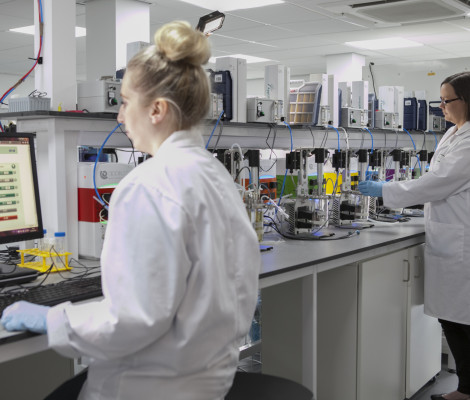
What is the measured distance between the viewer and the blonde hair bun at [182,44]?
112 centimetres

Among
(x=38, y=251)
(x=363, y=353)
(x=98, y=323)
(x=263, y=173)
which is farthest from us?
(x=263, y=173)

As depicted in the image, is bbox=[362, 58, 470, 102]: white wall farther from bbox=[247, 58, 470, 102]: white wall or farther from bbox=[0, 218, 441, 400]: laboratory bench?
bbox=[0, 218, 441, 400]: laboratory bench

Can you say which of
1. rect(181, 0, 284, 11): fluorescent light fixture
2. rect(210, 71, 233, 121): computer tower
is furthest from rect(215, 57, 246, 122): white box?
rect(181, 0, 284, 11): fluorescent light fixture

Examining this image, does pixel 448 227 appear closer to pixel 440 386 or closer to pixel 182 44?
pixel 440 386

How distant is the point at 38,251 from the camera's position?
6.18ft

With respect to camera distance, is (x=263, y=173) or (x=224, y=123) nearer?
(x=224, y=123)

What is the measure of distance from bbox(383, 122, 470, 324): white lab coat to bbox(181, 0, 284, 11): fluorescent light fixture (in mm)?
3285

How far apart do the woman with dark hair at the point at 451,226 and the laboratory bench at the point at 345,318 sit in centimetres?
13

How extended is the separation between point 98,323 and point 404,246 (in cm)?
203

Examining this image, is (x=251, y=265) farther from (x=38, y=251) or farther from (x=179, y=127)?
(x=38, y=251)

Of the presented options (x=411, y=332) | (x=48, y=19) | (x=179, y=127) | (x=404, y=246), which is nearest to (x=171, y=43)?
(x=179, y=127)

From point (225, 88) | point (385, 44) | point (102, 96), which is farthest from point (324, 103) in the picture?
point (385, 44)

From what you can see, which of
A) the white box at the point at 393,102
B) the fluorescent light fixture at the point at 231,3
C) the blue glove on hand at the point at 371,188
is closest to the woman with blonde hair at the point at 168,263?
the blue glove on hand at the point at 371,188

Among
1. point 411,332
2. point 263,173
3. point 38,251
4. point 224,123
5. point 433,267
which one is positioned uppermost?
point 224,123
